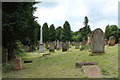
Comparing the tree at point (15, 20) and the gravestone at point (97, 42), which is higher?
the tree at point (15, 20)

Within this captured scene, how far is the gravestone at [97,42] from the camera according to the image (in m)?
11.4

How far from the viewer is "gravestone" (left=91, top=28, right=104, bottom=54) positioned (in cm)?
1136

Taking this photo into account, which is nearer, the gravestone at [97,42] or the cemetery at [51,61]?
the cemetery at [51,61]

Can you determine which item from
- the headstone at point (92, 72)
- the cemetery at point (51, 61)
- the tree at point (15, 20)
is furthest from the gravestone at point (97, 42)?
the tree at point (15, 20)

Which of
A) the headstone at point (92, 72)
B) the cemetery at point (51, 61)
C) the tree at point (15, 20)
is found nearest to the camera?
the headstone at point (92, 72)

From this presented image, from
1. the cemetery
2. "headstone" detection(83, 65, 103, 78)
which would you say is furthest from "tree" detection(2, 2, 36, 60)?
"headstone" detection(83, 65, 103, 78)

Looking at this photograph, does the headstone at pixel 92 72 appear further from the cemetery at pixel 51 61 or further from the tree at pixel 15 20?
the tree at pixel 15 20

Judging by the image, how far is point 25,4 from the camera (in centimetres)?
1128

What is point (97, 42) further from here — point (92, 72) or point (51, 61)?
point (92, 72)

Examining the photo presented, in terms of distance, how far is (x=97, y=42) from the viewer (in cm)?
1152

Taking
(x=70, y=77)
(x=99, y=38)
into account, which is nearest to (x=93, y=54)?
(x=99, y=38)

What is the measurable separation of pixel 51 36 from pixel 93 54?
5955cm

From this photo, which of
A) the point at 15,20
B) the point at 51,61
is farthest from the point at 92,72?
the point at 15,20

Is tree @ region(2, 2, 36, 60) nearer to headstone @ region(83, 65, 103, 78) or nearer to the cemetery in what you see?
the cemetery
